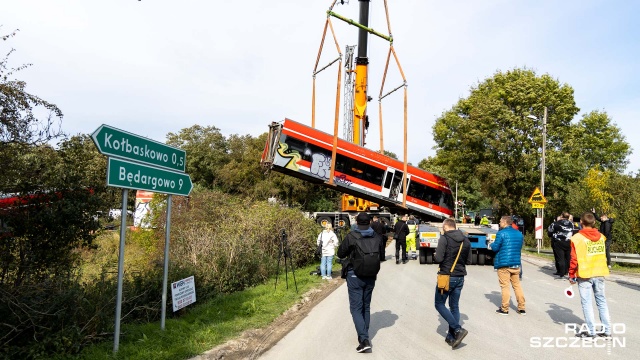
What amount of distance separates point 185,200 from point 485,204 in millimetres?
51369

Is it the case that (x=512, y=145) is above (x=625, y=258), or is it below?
above

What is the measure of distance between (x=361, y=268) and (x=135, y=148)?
10.5ft

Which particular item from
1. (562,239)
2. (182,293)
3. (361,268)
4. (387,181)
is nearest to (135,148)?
(182,293)

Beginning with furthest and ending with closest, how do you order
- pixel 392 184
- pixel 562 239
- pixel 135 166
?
pixel 392 184 < pixel 562 239 < pixel 135 166

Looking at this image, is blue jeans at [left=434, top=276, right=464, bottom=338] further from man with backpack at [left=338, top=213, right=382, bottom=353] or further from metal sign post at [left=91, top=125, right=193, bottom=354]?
metal sign post at [left=91, top=125, right=193, bottom=354]

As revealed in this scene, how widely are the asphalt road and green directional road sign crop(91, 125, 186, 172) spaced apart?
116 inches

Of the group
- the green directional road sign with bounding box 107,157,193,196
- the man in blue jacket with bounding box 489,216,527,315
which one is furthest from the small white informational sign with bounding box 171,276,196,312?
the man in blue jacket with bounding box 489,216,527,315

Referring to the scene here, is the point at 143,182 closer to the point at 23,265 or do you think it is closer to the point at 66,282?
the point at 66,282

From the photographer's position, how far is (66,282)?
5902 millimetres

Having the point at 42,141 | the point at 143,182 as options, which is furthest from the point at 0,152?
the point at 143,182

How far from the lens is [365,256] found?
18.2ft

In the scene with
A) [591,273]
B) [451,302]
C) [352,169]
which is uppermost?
[352,169]

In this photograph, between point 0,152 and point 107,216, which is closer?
point 0,152

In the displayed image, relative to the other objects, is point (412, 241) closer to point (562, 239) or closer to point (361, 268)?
point (562, 239)
